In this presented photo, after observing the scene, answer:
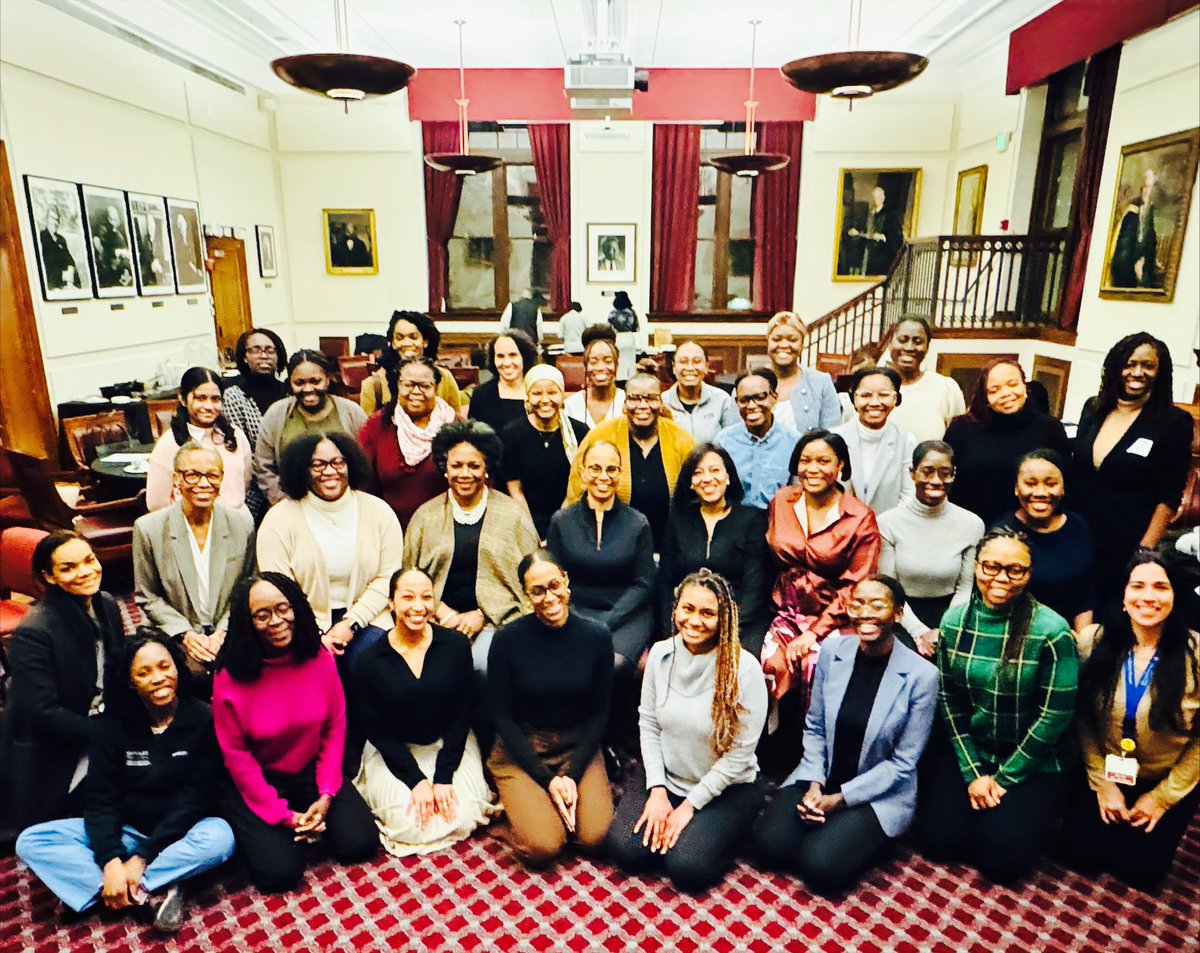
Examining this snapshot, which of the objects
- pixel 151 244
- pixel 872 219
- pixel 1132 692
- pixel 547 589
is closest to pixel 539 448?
pixel 547 589

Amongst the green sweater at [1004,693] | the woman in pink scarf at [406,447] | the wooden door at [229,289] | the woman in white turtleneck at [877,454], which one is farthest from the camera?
the wooden door at [229,289]

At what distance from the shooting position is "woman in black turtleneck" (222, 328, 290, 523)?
13.8 feet

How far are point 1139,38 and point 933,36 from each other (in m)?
2.54

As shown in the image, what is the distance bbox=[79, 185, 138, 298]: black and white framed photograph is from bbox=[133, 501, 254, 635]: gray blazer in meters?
5.19

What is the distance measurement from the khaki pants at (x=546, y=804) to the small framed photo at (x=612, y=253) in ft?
32.0

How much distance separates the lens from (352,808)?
3.00m

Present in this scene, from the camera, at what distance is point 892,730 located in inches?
113

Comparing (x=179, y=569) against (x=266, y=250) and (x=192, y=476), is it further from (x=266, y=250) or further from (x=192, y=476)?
(x=266, y=250)

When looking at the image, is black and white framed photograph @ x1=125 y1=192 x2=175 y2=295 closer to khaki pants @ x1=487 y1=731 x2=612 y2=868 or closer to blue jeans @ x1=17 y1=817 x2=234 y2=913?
blue jeans @ x1=17 y1=817 x2=234 y2=913

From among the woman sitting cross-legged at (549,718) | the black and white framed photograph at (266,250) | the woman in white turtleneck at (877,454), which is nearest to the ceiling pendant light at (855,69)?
the woman in white turtleneck at (877,454)

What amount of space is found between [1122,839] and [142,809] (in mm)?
3506

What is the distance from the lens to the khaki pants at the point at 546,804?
2.92 meters

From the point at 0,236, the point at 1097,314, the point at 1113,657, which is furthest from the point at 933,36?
the point at 0,236

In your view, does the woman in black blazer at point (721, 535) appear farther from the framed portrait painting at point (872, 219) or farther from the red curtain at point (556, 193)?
the framed portrait painting at point (872, 219)
